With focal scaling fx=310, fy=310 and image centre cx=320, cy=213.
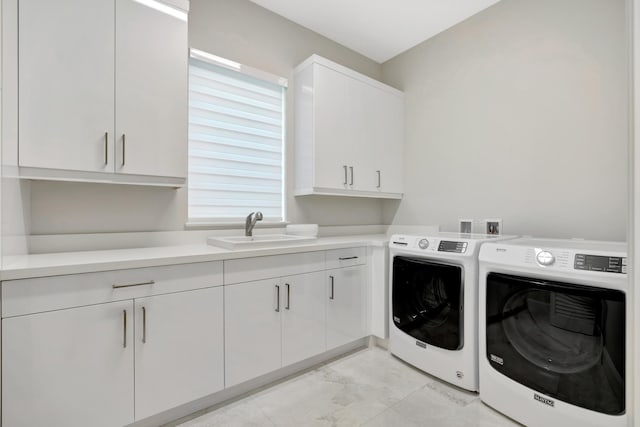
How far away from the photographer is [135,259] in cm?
147

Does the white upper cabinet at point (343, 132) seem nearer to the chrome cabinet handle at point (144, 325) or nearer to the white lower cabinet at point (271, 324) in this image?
the white lower cabinet at point (271, 324)

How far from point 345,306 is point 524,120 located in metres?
1.92

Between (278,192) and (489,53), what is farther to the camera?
(278,192)

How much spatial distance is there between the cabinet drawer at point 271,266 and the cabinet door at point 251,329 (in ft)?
0.14

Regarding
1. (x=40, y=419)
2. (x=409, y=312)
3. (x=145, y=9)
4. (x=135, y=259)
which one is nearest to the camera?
(x=40, y=419)

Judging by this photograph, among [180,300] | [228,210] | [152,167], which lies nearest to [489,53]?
[228,210]

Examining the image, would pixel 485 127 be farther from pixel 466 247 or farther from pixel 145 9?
pixel 145 9

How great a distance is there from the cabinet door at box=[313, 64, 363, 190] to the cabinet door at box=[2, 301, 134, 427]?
1.66 meters

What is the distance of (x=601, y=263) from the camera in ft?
4.46

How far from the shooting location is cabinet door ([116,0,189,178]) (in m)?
1.67

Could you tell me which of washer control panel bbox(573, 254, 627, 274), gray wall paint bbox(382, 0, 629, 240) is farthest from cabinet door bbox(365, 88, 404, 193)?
washer control panel bbox(573, 254, 627, 274)

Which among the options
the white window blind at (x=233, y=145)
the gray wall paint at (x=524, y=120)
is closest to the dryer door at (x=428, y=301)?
the gray wall paint at (x=524, y=120)

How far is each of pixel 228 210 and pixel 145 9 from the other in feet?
4.36

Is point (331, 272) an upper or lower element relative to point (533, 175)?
lower
